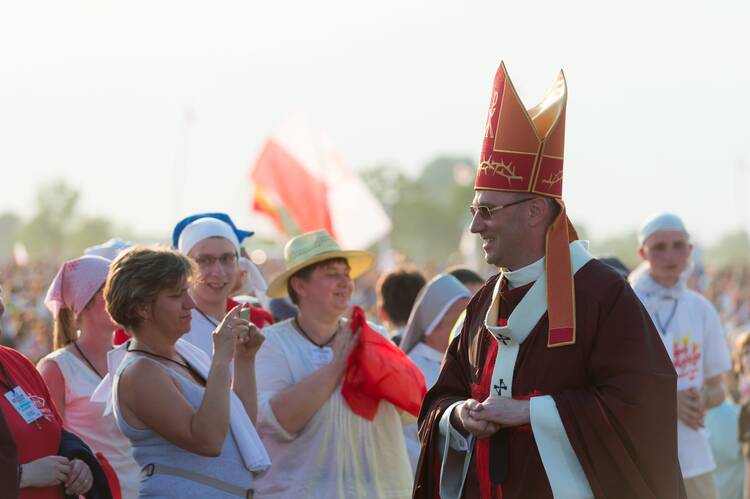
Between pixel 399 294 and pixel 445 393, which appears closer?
pixel 445 393

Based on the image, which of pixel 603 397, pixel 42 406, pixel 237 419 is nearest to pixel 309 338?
pixel 237 419

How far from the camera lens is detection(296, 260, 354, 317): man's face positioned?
6.01 meters

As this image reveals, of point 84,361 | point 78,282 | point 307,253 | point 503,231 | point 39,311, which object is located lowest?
point 39,311

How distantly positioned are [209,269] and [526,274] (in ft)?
6.76

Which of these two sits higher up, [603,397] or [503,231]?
[503,231]

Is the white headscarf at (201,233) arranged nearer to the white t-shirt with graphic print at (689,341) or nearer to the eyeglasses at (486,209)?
the eyeglasses at (486,209)

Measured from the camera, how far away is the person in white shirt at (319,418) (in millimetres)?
5684

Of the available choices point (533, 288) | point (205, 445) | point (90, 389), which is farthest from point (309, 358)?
point (533, 288)

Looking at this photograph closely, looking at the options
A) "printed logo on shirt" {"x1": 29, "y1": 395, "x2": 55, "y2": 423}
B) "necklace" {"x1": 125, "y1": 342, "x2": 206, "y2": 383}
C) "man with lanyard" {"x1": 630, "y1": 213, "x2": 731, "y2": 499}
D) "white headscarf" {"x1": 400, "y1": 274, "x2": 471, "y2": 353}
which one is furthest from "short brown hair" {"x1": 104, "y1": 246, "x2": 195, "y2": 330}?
"man with lanyard" {"x1": 630, "y1": 213, "x2": 731, "y2": 499}

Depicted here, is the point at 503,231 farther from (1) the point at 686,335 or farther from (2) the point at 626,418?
(1) the point at 686,335

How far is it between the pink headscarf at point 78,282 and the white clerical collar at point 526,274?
2.33 m

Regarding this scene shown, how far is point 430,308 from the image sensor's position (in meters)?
6.96

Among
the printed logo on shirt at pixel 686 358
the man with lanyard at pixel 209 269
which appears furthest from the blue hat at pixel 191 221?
the printed logo on shirt at pixel 686 358

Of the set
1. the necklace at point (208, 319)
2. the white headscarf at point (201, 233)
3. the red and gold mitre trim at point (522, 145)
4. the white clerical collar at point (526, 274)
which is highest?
the red and gold mitre trim at point (522, 145)
